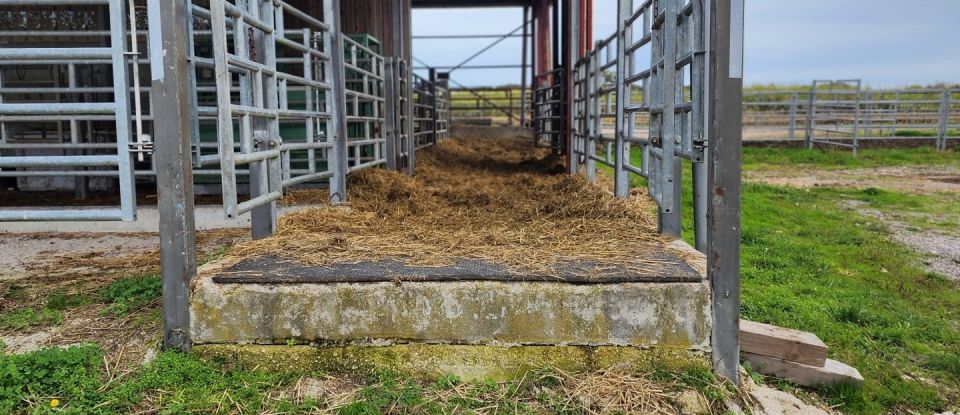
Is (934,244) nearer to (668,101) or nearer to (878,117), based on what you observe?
(668,101)

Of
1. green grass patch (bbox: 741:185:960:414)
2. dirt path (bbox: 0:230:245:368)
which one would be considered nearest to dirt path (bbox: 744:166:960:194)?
green grass patch (bbox: 741:185:960:414)

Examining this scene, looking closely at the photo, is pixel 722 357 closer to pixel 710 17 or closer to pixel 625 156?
pixel 710 17

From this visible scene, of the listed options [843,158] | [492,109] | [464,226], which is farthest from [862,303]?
[492,109]

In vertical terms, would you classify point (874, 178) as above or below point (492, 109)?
below

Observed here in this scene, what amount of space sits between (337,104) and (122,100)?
2.31 meters

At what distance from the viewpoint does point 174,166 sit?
2.86m

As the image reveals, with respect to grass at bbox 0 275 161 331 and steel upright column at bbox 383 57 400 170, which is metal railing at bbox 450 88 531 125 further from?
grass at bbox 0 275 161 331

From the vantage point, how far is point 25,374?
8.84ft

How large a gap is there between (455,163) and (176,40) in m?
8.37

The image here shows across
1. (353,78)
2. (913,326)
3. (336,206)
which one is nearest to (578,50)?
(353,78)

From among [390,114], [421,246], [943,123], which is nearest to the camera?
[421,246]

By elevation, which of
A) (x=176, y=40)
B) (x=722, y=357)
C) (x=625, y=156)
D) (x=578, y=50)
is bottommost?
(x=722, y=357)

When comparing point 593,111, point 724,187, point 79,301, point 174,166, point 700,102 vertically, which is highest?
point 593,111

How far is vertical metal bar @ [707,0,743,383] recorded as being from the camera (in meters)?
2.77
